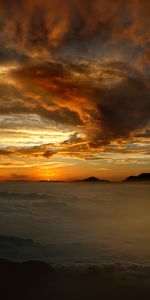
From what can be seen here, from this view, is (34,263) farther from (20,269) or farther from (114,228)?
(114,228)

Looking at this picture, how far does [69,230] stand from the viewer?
27.4 m

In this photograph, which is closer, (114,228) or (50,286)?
(50,286)

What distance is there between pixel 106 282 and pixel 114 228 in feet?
56.8

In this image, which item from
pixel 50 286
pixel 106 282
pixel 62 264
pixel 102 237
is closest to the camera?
pixel 50 286

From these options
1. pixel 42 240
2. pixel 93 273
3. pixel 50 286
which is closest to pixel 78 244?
pixel 42 240

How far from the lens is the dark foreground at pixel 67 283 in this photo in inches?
419

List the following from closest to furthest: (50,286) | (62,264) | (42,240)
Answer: (50,286)
(62,264)
(42,240)

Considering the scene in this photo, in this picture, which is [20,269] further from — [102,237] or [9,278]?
[102,237]

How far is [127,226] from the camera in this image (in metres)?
29.7

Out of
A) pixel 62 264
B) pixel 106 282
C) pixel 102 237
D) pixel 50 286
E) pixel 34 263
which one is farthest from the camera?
pixel 102 237

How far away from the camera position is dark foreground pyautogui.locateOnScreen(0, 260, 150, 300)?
34.9ft

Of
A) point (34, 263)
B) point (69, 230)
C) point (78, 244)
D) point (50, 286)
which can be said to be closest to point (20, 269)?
point (34, 263)

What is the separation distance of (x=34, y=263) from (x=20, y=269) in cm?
79

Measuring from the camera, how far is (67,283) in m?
11.8
